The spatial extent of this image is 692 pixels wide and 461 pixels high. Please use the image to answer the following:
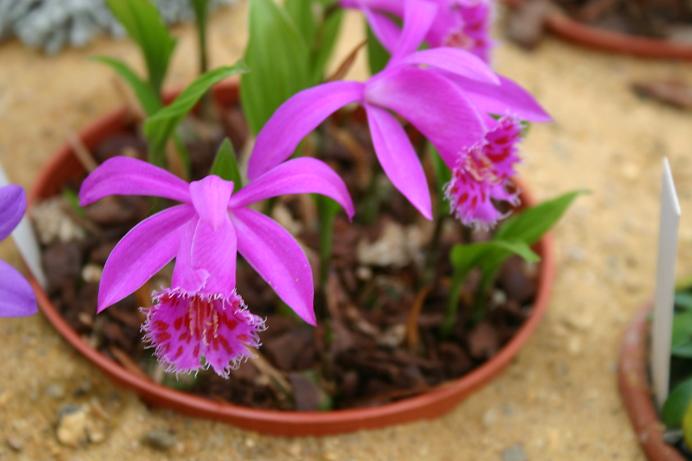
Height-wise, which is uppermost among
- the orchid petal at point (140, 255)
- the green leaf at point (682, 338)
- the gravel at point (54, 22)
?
the orchid petal at point (140, 255)

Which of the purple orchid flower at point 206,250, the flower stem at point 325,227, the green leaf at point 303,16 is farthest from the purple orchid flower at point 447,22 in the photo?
the purple orchid flower at point 206,250

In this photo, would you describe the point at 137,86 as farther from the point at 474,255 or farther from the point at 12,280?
the point at 474,255

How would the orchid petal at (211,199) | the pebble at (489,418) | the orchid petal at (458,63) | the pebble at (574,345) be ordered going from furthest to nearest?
the pebble at (574,345) < the pebble at (489,418) < the orchid petal at (458,63) < the orchid petal at (211,199)

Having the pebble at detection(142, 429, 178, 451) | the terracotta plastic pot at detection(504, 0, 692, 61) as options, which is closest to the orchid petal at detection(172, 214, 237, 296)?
the pebble at detection(142, 429, 178, 451)

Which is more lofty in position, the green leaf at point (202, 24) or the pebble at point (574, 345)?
the green leaf at point (202, 24)

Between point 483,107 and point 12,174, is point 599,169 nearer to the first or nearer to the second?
point 483,107

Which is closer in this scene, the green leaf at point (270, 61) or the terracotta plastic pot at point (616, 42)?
the green leaf at point (270, 61)

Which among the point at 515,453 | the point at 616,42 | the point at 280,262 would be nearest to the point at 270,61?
the point at 280,262

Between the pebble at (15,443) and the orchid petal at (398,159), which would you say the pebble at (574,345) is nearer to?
the orchid petal at (398,159)
